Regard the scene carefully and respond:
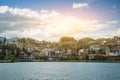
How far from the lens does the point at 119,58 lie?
416 ft

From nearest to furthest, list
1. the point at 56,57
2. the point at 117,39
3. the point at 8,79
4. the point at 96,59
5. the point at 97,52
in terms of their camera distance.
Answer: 1. the point at 8,79
2. the point at 96,59
3. the point at 97,52
4. the point at 56,57
5. the point at 117,39

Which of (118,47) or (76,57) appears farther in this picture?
(118,47)

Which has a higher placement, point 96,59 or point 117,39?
point 117,39

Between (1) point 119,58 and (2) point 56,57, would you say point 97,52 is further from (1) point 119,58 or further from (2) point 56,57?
(2) point 56,57

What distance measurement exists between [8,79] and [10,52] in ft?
318

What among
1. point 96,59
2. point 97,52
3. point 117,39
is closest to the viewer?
point 96,59

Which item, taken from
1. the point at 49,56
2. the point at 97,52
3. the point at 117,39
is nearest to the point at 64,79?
the point at 97,52

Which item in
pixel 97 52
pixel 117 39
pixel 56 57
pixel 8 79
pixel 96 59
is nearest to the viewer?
pixel 8 79

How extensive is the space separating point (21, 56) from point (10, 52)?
6.96 metres

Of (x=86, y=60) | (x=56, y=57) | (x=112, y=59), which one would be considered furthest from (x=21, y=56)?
(x=112, y=59)

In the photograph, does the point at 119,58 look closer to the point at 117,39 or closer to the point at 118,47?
the point at 118,47

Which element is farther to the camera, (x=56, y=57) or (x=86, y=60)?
(x=56, y=57)

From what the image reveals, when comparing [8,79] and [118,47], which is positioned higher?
[118,47]

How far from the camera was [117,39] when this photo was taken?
7028 inches
